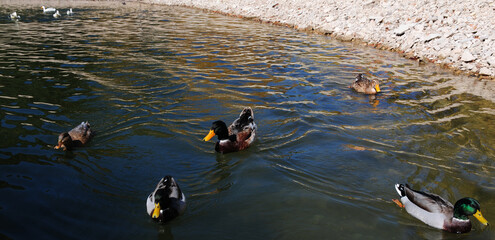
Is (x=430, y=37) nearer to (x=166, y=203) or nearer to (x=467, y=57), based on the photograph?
(x=467, y=57)

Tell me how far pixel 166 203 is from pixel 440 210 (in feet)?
14.3

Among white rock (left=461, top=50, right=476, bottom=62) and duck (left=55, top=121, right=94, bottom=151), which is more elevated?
white rock (left=461, top=50, right=476, bottom=62)

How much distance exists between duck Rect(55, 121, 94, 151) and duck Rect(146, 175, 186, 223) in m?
2.78

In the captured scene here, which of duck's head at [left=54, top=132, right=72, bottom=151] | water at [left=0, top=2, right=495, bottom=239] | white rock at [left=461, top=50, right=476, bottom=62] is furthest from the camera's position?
white rock at [left=461, top=50, right=476, bottom=62]

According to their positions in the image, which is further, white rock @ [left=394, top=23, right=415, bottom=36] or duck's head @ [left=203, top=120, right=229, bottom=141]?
white rock @ [left=394, top=23, right=415, bottom=36]

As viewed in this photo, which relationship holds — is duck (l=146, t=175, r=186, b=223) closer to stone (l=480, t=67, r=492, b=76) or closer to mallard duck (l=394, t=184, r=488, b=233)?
mallard duck (l=394, t=184, r=488, b=233)

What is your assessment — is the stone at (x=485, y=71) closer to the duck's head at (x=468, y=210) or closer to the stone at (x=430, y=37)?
the stone at (x=430, y=37)

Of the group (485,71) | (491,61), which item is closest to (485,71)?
(485,71)

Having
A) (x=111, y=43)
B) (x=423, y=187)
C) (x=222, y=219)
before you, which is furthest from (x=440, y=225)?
(x=111, y=43)

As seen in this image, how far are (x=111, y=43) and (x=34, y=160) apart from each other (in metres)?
14.0

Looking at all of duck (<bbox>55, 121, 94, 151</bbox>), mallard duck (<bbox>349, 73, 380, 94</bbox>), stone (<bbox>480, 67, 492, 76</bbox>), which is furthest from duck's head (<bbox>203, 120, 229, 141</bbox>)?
stone (<bbox>480, 67, 492, 76</bbox>)

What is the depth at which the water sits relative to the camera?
527 cm

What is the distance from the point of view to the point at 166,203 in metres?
5.09

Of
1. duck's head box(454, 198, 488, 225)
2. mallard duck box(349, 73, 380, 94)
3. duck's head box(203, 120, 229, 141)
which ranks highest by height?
mallard duck box(349, 73, 380, 94)
